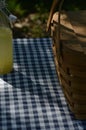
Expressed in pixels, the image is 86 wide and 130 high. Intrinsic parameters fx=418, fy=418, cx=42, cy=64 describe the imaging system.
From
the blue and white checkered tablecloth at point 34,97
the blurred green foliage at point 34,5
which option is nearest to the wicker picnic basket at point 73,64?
the blue and white checkered tablecloth at point 34,97

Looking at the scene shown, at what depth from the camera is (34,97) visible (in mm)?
1273

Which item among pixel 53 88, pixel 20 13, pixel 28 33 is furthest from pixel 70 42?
pixel 20 13

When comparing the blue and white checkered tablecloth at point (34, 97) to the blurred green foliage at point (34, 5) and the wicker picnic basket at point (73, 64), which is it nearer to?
the wicker picnic basket at point (73, 64)

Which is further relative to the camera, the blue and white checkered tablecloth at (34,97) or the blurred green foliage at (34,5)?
Result: the blurred green foliage at (34,5)

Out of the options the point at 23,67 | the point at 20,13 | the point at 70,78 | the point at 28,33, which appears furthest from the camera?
the point at 20,13

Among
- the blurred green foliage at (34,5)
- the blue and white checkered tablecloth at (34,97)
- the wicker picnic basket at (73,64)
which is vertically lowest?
the blurred green foliage at (34,5)

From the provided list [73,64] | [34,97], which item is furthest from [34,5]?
[73,64]

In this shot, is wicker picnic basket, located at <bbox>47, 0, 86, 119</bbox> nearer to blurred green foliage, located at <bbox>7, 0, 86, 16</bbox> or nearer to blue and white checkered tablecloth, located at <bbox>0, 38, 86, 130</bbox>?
blue and white checkered tablecloth, located at <bbox>0, 38, 86, 130</bbox>

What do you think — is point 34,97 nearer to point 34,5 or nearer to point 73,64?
point 73,64

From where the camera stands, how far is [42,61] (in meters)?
1.50

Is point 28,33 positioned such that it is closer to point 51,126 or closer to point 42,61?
point 42,61

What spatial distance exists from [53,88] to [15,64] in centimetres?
22

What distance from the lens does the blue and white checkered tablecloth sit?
3.78 ft

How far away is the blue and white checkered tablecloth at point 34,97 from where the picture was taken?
1.15 meters
